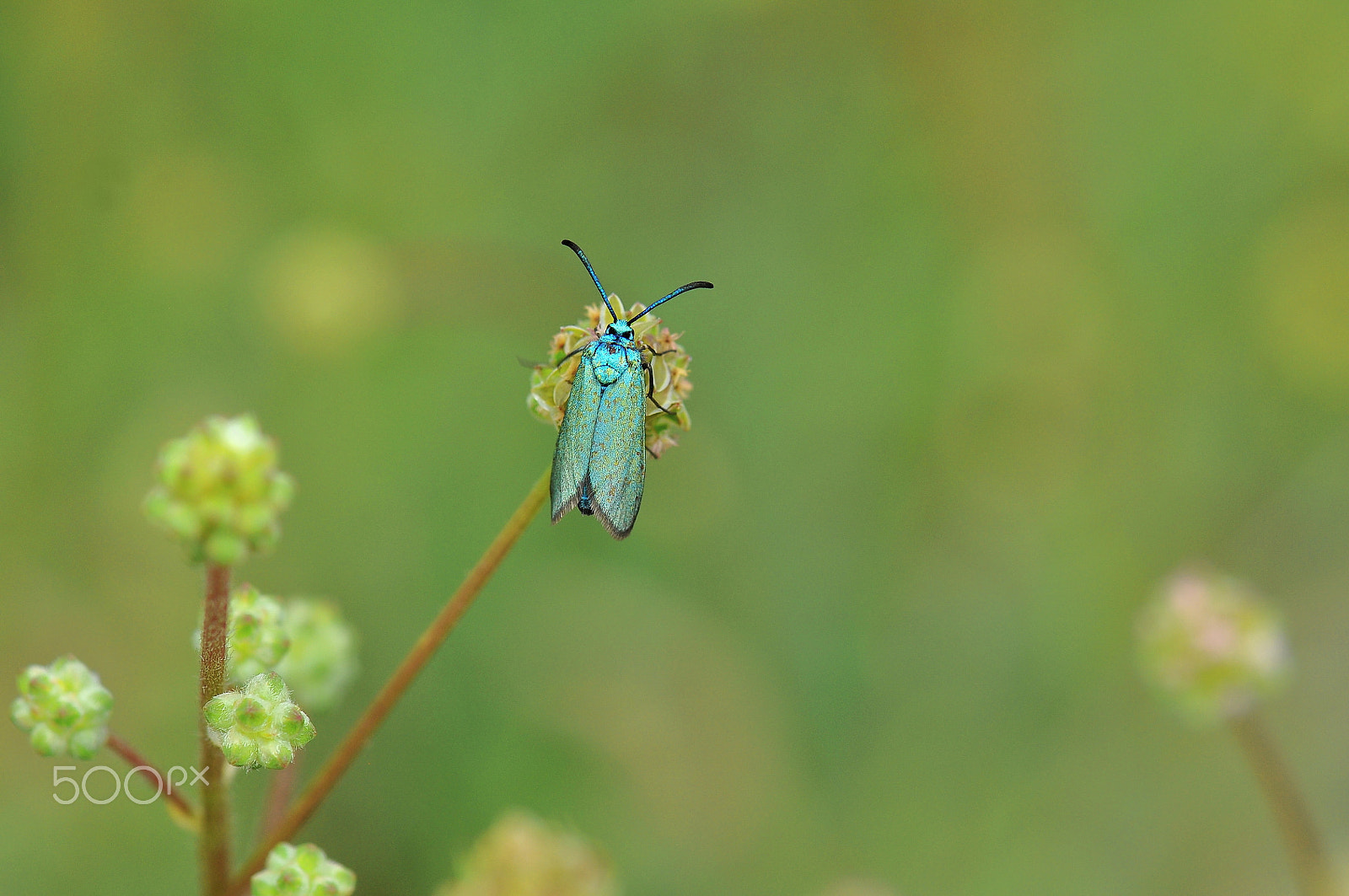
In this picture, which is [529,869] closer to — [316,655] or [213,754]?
[316,655]

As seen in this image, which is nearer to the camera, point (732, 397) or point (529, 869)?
point (529, 869)

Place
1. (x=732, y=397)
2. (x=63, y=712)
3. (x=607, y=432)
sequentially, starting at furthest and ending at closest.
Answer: (x=732, y=397)
(x=607, y=432)
(x=63, y=712)

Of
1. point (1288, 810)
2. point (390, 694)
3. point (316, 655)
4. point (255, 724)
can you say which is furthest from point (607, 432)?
point (1288, 810)

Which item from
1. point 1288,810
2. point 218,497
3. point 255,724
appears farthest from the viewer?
point 1288,810

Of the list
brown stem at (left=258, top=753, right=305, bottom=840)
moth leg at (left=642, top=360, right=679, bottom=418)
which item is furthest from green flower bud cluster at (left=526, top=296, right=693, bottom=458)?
brown stem at (left=258, top=753, right=305, bottom=840)

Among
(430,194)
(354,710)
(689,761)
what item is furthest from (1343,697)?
(430,194)

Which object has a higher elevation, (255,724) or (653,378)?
(653,378)

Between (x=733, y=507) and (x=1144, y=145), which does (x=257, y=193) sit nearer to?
(x=733, y=507)

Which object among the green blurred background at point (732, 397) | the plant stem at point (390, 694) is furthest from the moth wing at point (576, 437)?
the green blurred background at point (732, 397)

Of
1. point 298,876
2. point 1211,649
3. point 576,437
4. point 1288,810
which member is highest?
point 1211,649
